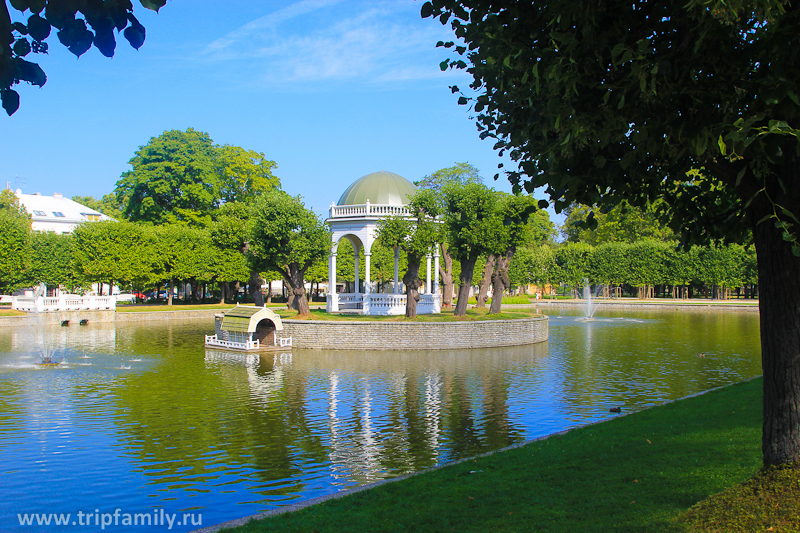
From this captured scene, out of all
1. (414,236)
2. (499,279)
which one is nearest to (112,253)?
(414,236)

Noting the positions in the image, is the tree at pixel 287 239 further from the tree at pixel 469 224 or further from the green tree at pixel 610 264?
the green tree at pixel 610 264

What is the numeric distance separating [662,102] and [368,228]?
30800 mm

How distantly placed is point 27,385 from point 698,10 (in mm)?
20812

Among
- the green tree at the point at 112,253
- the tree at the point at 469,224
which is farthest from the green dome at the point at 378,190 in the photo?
the green tree at the point at 112,253

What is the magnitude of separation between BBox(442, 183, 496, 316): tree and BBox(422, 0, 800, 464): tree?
2461cm

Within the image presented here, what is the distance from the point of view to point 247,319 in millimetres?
27500

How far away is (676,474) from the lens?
809 cm

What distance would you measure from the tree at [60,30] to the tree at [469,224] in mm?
28182

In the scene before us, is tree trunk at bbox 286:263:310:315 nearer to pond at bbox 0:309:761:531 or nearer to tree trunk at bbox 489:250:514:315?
pond at bbox 0:309:761:531

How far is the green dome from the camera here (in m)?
39.0

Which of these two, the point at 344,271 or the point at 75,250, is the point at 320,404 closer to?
the point at 75,250

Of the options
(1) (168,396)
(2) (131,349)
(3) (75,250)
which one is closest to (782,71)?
(1) (168,396)

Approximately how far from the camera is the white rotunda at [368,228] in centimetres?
3556

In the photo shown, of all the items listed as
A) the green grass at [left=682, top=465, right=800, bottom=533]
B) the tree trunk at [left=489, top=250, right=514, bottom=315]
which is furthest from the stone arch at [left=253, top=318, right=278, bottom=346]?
the green grass at [left=682, top=465, right=800, bottom=533]
